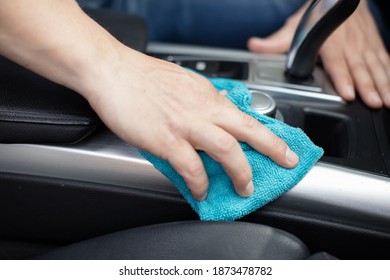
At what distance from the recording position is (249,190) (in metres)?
0.58

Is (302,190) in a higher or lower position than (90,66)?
lower

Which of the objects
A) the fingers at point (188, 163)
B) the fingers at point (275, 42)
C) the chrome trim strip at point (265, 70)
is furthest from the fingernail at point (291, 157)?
the fingers at point (275, 42)

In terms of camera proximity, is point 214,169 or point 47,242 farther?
point 47,242

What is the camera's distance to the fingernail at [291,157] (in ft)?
1.91

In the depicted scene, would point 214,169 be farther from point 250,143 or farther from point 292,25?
Result: point 292,25

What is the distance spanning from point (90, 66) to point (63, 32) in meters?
0.05

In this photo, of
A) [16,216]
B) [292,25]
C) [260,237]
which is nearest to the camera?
[260,237]

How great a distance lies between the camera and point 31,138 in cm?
61

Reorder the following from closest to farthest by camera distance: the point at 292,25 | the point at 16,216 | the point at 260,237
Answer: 1. the point at 260,237
2. the point at 16,216
3. the point at 292,25

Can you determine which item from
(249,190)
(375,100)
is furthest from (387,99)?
(249,190)

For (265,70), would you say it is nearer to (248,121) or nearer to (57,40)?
(248,121)

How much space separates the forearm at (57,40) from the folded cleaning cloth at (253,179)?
13 centimetres
